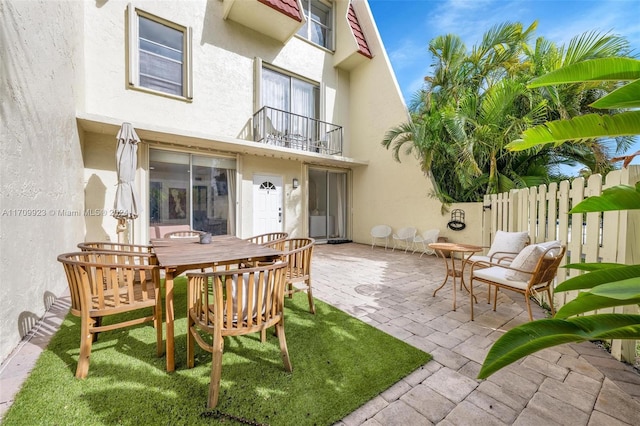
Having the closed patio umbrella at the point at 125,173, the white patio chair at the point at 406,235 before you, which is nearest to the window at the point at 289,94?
the closed patio umbrella at the point at 125,173

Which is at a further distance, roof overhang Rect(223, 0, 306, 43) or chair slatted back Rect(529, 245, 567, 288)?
roof overhang Rect(223, 0, 306, 43)

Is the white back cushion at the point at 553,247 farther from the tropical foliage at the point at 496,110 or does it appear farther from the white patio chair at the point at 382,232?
the white patio chair at the point at 382,232

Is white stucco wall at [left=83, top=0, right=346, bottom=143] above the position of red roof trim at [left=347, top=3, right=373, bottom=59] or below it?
below

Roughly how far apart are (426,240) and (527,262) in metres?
3.93

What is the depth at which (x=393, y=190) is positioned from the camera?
7.90m

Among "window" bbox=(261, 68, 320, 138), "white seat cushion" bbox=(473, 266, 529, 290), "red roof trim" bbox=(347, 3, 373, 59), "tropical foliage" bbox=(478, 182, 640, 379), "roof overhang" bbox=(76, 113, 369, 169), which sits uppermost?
"red roof trim" bbox=(347, 3, 373, 59)

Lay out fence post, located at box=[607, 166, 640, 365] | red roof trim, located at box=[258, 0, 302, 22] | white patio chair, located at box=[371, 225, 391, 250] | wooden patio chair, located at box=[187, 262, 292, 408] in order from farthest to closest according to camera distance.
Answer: white patio chair, located at box=[371, 225, 391, 250] < red roof trim, located at box=[258, 0, 302, 22] < fence post, located at box=[607, 166, 640, 365] < wooden patio chair, located at box=[187, 262, 292, 408]

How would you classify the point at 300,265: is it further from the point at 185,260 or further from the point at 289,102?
the point at 289,102

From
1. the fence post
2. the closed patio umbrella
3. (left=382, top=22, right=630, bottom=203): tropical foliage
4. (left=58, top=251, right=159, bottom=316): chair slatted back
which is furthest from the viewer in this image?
(left=382, top=22, right=630, bottom=203): tropical foliage

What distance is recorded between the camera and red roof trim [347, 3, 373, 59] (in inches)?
336

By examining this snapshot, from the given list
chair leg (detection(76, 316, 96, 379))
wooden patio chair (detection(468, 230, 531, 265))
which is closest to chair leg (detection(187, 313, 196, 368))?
chair leg (detection(76, 316, 96, 379))

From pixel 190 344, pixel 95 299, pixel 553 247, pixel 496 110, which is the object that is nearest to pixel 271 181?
pixel 496 110

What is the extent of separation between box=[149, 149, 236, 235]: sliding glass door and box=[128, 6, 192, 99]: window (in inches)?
62.9

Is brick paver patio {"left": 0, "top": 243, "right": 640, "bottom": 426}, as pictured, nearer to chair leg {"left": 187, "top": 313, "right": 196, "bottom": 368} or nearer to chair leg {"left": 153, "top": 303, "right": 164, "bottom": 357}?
chair leg {"left": 153, "top": 303, "right": 164, "bottom": 357}
